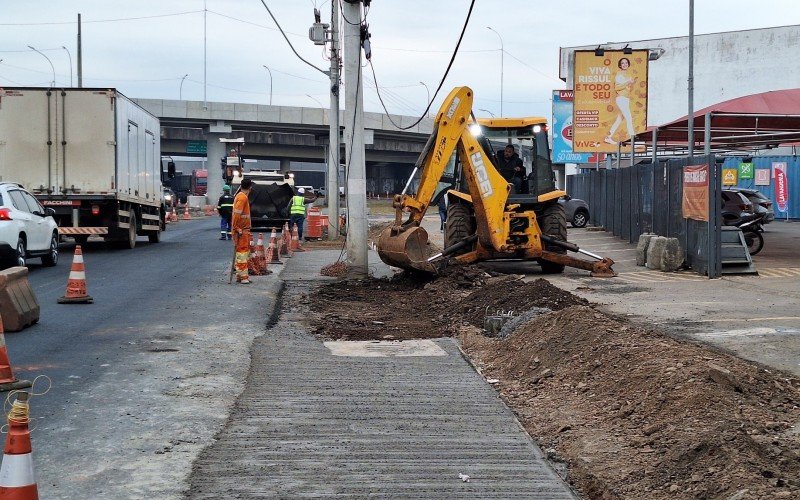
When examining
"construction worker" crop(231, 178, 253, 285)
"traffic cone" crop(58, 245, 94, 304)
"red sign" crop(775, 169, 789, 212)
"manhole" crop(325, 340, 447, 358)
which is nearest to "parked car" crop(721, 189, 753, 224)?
"construction worker" crop(231, 178, 253, 285)

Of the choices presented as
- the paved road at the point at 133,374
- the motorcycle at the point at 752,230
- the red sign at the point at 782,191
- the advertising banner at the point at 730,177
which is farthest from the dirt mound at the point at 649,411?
the red sign at the point at 782,191

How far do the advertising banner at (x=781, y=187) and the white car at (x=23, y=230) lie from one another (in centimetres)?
3676

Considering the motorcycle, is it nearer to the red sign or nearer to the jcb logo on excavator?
the jcb logo on excavator

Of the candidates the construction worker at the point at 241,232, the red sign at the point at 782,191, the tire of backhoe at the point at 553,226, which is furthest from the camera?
the red sign at the point at 782,191

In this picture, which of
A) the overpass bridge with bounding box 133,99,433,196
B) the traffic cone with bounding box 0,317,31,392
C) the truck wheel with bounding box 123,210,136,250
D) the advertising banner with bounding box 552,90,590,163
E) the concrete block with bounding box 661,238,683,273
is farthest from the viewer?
the overpass bridge with bounding box 133,99,433,196

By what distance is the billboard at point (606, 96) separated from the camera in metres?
34.9

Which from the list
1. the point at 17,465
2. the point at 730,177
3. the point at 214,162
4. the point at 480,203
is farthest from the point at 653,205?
the point at 214,162

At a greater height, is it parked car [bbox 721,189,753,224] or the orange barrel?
parked car [bbox 721,189,753,224]

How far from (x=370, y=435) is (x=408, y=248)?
10125 mm

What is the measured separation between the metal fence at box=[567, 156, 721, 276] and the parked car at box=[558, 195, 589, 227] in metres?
0.42

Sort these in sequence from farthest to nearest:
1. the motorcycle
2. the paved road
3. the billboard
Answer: the billboard
the motorcycle
the paved road

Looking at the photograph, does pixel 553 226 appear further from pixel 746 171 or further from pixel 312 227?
pixel 746 171

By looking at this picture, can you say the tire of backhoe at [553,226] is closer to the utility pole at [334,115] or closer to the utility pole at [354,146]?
the utility pole at [354,146]

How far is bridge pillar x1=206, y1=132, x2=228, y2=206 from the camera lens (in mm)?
76075
